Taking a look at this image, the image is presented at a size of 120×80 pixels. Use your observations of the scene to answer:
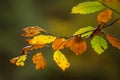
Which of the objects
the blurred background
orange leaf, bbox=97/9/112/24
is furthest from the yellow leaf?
the blurred background

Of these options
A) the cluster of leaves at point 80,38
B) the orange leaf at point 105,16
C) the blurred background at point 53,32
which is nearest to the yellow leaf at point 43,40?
the cluster of leaves at point 80,38

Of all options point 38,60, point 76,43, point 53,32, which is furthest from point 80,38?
point 53,32

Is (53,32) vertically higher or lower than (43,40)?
lower

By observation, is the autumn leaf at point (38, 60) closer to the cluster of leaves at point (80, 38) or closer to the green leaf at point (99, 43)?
the cluster of leaves at point (80, 38)

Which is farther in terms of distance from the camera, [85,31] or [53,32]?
[53,32]

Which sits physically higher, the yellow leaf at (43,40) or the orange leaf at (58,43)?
the yellow leaf at (43,40)

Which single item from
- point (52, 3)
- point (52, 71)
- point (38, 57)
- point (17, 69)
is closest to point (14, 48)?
point (17, 69)

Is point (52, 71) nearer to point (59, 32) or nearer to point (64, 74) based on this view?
point (64, 74)

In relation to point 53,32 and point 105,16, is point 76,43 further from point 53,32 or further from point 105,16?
point 53,32
